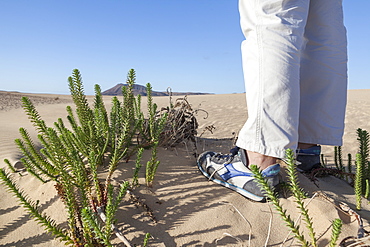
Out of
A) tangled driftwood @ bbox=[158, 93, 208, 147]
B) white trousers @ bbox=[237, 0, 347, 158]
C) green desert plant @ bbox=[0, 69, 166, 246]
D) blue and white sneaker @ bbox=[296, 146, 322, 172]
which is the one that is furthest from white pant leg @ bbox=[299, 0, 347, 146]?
green desert plant @ bbox=[0, 69, 166, 246]

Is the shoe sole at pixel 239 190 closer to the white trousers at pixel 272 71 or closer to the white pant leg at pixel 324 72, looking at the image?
the white trousers at pixel 272 71

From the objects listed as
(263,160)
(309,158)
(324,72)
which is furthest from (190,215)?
(324,72)

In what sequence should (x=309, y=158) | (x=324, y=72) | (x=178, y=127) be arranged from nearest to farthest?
(x=324, y=72) → (x=309, y=158) → (x=178, y=127)

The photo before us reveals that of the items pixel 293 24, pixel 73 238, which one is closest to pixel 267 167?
pixel 293 24

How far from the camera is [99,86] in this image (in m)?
2.10

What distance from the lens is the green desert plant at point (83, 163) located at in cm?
125

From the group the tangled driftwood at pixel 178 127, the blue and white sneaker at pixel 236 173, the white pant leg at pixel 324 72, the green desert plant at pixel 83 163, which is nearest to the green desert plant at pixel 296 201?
the blue and white sneaker at pixel 236 173

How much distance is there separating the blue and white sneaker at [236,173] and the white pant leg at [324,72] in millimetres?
648

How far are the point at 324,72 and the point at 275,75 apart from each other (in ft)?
2.21

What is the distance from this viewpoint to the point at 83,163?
1.66 meters

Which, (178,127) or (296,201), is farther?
(178,127)

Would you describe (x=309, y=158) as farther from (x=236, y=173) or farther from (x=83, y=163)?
(x=83, y=163)

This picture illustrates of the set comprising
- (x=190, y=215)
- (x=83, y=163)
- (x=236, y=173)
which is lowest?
(x=190, y=215)

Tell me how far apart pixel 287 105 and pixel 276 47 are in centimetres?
33
